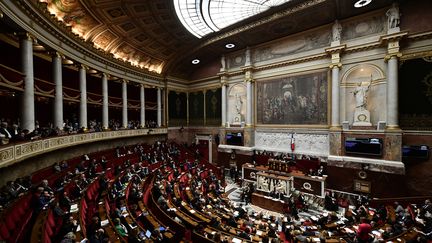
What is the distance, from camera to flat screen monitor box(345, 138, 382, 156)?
39.9ft

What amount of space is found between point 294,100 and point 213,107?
878cm

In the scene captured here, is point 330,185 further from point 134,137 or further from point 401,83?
point 134,137

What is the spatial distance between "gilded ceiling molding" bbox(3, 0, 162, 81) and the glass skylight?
634 cm

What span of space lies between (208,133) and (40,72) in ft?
48.6

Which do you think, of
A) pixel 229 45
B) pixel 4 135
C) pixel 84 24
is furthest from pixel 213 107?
pixel 4 135

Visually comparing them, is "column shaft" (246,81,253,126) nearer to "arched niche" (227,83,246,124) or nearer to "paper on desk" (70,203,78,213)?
"arched niche" (227,83,246,124)

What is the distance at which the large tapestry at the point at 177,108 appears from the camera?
2227 centimetres

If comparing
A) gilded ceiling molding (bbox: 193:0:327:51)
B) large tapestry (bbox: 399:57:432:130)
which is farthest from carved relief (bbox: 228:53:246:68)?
large tapestry (bbox: 399:57:432:130)

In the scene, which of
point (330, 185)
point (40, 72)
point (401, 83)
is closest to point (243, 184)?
point (330, 185)

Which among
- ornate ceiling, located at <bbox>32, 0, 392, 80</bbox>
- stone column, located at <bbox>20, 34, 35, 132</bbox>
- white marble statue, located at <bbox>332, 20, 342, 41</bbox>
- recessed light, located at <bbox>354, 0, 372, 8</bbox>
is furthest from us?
white marble statue, located at <bbox>332, 20, 342, 41</bbox>

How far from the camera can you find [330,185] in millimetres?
13594

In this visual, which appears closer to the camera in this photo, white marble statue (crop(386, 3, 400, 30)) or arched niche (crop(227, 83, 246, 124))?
white marble statue (crop(386, 3, 400, 30))

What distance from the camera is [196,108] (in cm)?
2308

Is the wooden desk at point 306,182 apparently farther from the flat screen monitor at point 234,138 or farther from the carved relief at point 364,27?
the carved relief at point 364,27
